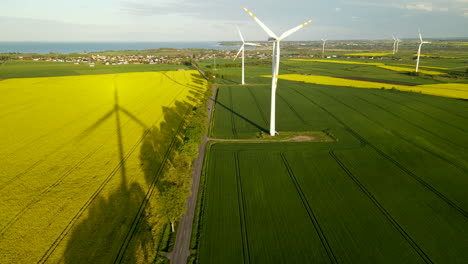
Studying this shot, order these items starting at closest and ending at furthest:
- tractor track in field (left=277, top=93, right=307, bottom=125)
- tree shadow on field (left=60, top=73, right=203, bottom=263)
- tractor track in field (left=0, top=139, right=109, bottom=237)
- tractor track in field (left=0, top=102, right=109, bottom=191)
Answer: tree shadow on field (left=60, top=73, right=203, bottom=263)
tractor track in field (left=0, top=139, right=109, bottom=237)
tractor track in field (left=0, top=102, right=109, bottom=191)
tractor track in field (left=277, top=93, right=307, bottom=125)

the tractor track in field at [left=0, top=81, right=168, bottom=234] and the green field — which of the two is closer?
the green field

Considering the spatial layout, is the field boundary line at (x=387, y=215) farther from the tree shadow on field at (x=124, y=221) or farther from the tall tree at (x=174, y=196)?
the tree shadow on field at (x=124, y=221)

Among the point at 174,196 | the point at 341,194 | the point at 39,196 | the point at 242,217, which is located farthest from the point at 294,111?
the point at 39,196

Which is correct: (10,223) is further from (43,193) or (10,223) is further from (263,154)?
(263,154)

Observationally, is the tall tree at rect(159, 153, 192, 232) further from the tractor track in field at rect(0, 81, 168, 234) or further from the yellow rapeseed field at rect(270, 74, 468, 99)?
the yellow rapeseed field at rect(270, 74, 468, 99)

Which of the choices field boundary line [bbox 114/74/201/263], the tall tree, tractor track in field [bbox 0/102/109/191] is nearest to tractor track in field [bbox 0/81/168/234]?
tractor track in field [bbox 0/102/109/191]

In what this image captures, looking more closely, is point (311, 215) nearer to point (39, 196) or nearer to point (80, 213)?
point (80, 213)
